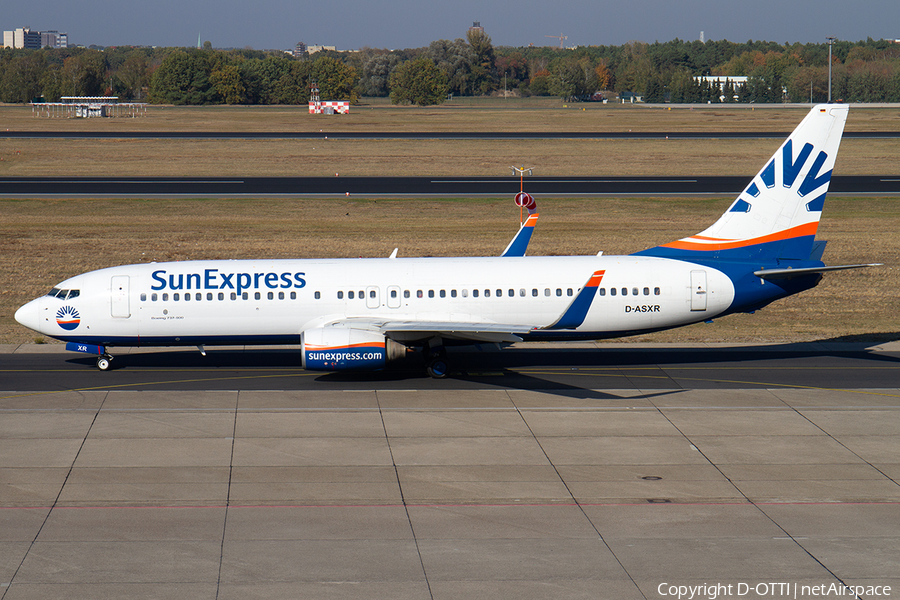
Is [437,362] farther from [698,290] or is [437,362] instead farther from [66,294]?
[66,294]

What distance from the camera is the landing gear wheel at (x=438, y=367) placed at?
28.5 m

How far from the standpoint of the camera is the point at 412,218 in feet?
193

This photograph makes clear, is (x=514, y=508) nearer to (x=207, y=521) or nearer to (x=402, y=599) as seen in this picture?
(x=402, y=599)

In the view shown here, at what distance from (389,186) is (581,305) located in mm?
48474

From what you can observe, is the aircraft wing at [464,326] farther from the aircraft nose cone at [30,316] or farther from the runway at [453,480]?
the aircraft nose cone at [30,316]

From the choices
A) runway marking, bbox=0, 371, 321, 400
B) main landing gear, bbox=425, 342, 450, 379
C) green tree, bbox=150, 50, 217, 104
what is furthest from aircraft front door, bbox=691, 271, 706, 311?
green tree, bbox=150, 50, 217, 104

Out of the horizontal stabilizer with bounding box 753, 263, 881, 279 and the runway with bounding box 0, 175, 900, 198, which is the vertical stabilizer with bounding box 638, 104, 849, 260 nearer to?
the horizontal stabilizer with bounding box 753, 263, 881, 279

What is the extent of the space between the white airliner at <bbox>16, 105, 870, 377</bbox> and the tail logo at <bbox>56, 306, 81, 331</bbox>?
3cm

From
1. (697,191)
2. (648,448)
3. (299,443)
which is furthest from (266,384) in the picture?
(697,191)

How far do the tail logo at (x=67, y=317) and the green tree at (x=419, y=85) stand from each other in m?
169

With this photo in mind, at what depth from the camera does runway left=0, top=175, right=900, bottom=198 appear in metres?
67.8

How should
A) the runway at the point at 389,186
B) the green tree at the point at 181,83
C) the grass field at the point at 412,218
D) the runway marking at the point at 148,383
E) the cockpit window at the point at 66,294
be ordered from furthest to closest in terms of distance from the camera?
the green tree at the point at 181,83, the runway at the point at 389,186, the grass field at the point at 412,218, the cockpit window at the point at 66,294, the runway marking at the point at 148,383

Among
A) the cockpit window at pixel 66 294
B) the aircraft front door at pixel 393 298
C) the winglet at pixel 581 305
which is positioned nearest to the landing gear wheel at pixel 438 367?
the aircraft front door at pixel 393 298

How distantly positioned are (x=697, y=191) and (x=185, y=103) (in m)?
149
